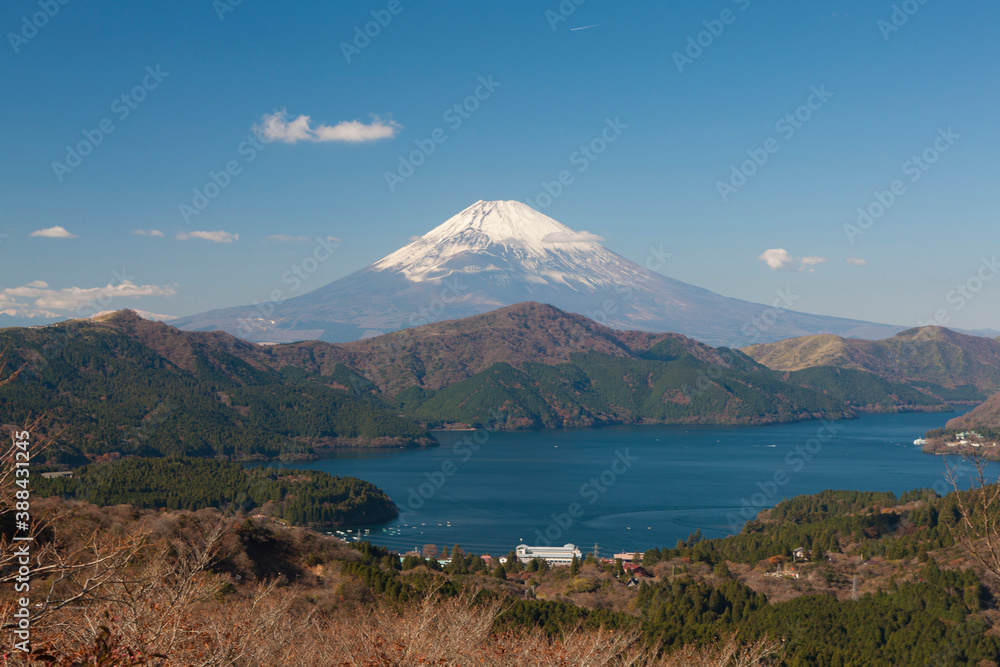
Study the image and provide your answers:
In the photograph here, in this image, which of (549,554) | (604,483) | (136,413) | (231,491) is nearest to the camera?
(549,554)

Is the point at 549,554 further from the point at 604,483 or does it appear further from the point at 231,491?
the point at 604,483

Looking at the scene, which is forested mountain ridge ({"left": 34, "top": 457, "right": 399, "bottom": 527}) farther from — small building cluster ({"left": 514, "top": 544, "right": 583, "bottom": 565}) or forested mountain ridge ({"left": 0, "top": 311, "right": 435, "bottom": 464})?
forested mountain ridge ({"left": 0, "top": 311, "right": 435, "bottom": 464})

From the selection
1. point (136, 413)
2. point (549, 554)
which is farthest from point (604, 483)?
point (136, 413)

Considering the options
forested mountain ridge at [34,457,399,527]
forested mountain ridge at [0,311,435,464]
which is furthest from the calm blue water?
forested mountain ridge at [0,311,435,464]

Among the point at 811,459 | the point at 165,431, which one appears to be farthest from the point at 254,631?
the point at 811,459

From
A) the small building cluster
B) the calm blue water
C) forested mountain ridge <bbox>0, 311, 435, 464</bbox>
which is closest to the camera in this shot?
the small building cluster

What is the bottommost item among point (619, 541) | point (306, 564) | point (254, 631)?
point (619, 541)

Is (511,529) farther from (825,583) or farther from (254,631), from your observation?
(254,631)

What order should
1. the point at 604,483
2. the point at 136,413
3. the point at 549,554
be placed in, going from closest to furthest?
the point at 549,554 → the point at 604,483 → the point at 136,413
